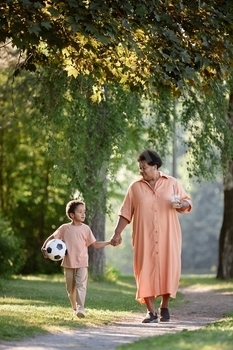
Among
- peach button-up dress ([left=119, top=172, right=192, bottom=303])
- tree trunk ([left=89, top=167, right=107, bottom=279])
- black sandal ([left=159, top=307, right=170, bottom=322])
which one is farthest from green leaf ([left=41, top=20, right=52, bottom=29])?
tree trunk ([left=89, top=167, right=107, bottom=279])

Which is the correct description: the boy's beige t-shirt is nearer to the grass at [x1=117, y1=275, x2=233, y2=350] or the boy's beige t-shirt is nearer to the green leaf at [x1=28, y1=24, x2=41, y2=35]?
the grass at [x1=117, y1=275, x2=233, y2=350]

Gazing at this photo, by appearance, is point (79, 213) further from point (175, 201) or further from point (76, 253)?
point (175, 201)

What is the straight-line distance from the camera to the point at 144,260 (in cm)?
1346

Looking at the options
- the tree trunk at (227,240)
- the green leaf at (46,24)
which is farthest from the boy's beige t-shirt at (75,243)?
the tree trunk at (227,240)

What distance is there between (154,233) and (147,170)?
32.0 inches

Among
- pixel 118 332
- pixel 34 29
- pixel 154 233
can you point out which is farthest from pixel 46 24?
pixel 118 332

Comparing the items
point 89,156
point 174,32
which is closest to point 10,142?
point 89,156

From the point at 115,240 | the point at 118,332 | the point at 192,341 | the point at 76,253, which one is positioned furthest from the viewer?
the point at 76,253

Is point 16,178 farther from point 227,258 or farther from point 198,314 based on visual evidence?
point 198,314

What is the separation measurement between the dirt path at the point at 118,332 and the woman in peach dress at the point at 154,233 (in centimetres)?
45

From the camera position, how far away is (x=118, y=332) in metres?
12.0

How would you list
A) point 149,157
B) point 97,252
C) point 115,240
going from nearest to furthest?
point 149,157 → point 115,240 → point 97,252

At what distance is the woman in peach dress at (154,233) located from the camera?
1339 centimetres

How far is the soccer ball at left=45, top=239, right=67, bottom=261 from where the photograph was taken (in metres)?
13.5
